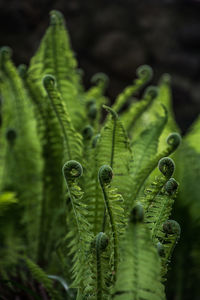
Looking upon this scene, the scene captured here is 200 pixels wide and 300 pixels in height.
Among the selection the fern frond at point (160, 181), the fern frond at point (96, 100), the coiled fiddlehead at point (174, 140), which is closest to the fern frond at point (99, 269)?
the fern frond at point (160, 181)

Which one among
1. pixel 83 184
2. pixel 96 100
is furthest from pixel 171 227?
pixel 96 100

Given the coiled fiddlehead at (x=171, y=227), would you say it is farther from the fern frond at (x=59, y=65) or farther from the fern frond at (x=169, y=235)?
the fern frond at (x=59, y=65)

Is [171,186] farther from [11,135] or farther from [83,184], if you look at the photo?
[11,135]

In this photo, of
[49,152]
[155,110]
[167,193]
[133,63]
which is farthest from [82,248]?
[133,63]

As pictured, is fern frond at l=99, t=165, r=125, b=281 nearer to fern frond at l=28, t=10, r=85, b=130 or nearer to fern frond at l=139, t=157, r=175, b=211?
fern frond at l=139, t=157, r=175, b=211

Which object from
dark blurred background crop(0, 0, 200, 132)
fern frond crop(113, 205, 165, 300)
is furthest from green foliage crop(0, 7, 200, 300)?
dark blurred background crop(0, 0, 200, 132)

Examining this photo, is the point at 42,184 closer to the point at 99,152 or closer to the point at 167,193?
the point at 99,152

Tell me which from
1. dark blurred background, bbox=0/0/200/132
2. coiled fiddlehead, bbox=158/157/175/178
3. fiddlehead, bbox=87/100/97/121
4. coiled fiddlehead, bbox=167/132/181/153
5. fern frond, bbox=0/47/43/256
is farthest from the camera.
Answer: dark blurred background, bbox=0/0/200/132
